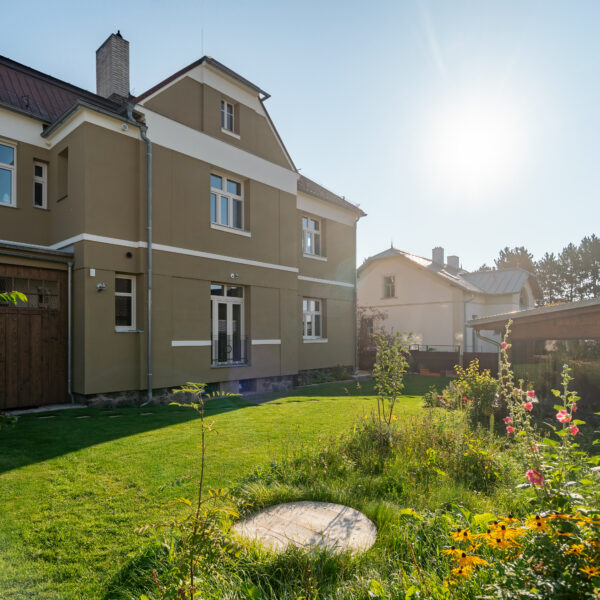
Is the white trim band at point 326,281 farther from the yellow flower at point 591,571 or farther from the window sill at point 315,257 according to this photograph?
the yellow flower at point 591,571

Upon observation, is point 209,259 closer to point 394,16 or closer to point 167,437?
point 167,437

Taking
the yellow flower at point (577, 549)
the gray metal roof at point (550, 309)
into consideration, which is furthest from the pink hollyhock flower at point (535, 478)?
the gray metal roof at point (550, 309)

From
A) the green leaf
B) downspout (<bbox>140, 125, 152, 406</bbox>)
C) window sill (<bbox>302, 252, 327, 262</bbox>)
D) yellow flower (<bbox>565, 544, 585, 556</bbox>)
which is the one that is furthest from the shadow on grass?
window sill (<bbox>302, 252, 327, 262</bbox>)

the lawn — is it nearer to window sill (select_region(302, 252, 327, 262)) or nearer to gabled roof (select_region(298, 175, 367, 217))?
→ window sill (select_region(302, 252, 327, 262))

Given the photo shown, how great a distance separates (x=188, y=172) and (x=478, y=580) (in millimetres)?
11135

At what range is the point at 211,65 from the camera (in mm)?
11859

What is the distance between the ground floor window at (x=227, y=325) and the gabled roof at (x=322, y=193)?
513 cm

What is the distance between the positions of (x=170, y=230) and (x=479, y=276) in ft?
83.3

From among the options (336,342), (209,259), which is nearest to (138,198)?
(209,259)

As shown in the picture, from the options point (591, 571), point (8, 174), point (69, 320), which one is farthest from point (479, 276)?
point (591, 571)

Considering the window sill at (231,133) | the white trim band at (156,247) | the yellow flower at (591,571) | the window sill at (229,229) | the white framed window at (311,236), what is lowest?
the yellow flower at (591,571)

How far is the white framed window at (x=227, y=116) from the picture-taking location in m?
12.6

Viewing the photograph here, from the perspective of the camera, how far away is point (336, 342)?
660 inches

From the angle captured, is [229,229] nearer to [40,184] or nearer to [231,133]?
[231,133]
